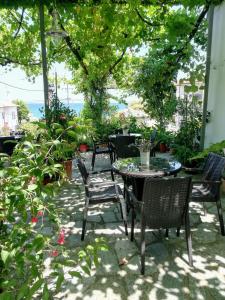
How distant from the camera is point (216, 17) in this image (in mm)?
5156

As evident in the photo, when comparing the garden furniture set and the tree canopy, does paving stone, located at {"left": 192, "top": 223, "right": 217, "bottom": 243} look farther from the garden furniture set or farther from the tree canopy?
the tree canopy

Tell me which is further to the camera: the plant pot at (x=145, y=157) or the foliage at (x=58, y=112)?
the foliage at (x=58, y=112)

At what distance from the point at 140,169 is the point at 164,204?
865 millimetres

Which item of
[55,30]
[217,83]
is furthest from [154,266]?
[217,83]

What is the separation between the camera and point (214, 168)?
2.96 meters

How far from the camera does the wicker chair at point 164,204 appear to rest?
2.23m

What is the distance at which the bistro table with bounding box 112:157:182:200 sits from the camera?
2.94 m

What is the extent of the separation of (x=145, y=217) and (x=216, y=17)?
4696mm

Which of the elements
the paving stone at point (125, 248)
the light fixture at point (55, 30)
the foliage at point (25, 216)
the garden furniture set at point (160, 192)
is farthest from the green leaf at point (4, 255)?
the light fixture at point (55, 30)

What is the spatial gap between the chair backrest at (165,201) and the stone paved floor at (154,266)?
38 centimetres

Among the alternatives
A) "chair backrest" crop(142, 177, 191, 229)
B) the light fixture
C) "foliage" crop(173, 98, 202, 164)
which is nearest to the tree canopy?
the light fixture

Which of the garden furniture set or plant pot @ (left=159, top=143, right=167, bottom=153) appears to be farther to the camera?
plant pot @ (left=159, top=143, right=167, bottom=153)

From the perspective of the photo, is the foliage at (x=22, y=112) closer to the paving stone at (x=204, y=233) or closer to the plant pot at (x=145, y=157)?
the plant pot at (x=145, y=157)

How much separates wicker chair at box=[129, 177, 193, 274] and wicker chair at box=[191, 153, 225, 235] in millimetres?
470
